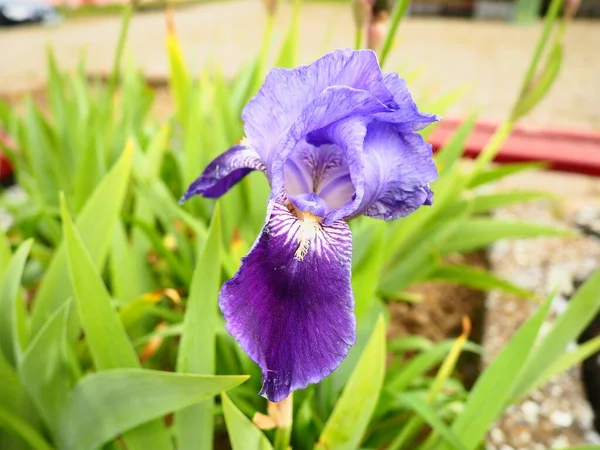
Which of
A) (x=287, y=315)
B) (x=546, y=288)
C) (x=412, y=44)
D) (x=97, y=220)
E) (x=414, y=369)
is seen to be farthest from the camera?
(x=412, y=44)

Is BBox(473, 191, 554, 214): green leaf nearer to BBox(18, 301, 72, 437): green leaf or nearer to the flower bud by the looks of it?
the flower bud

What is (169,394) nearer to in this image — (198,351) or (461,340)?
(198,351)

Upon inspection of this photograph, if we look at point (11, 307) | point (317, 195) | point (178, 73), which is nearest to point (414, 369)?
point (317, 195)

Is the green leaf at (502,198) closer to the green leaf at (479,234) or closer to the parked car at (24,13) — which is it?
the green leaf at (479,234)

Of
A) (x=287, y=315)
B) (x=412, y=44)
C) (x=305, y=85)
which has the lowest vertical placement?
(x=412, y=44)

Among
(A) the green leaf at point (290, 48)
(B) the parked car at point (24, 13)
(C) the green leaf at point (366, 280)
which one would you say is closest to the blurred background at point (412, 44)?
(B) the parked car at point (24, 13)

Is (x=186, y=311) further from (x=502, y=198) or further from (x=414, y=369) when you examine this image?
(x=502, y=198)

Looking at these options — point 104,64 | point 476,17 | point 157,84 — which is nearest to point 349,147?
point 157,84
